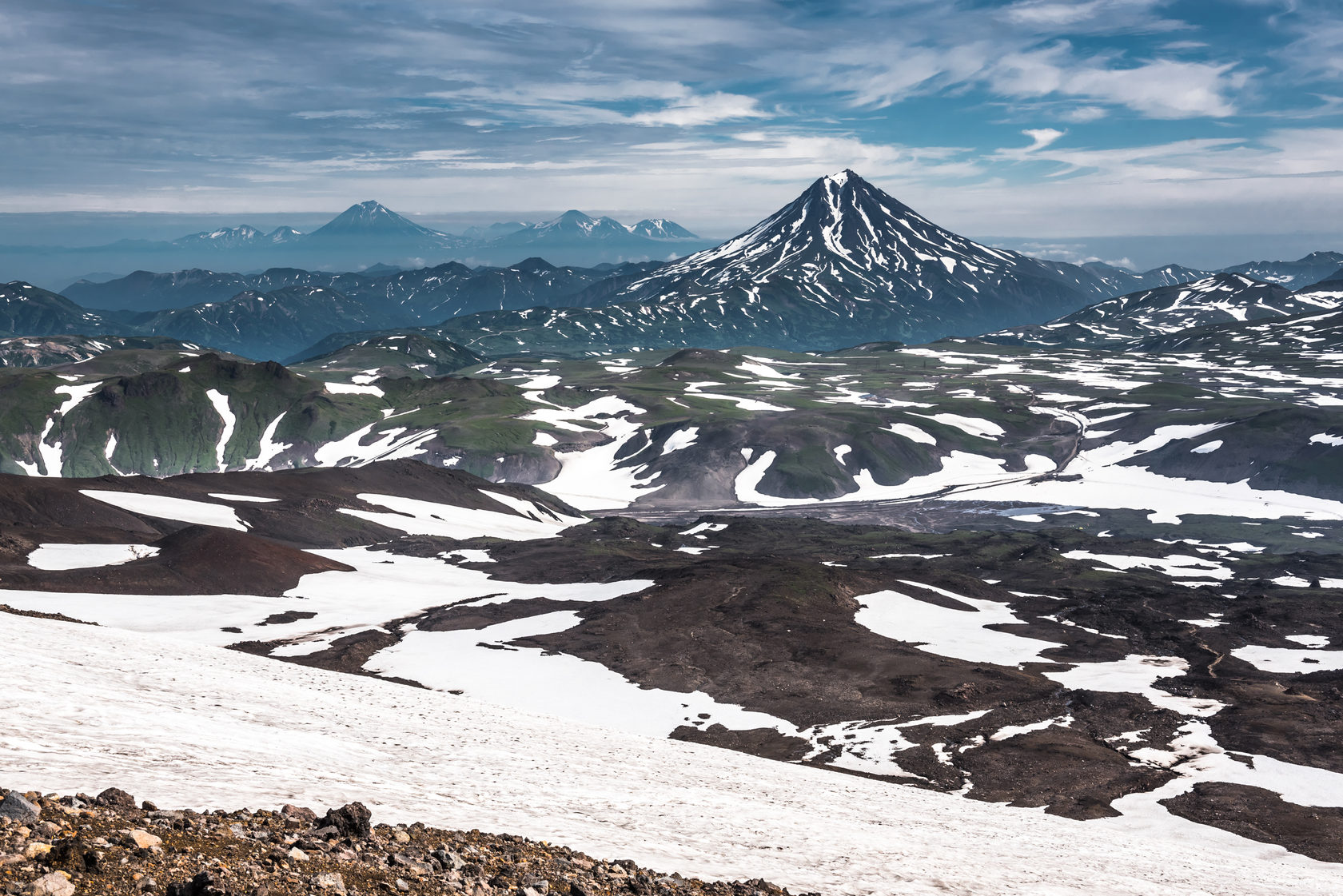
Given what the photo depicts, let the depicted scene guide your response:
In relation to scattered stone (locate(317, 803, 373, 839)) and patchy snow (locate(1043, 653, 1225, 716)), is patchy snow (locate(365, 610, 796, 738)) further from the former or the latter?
scattered stone (locate(317, 803, 373, 839))

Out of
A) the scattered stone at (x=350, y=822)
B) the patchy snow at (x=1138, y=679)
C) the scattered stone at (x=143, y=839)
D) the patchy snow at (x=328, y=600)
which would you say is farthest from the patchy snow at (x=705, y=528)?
the scattered stone at (x=143, y=839)

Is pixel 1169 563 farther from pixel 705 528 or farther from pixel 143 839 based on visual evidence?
pixel 143 839

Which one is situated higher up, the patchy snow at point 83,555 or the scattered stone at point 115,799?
the scattered stone at point 115,799

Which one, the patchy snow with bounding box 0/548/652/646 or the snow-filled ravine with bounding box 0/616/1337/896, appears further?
the patchy snow with bounding box 0/548/652/646

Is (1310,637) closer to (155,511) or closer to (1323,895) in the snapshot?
(1323,895)

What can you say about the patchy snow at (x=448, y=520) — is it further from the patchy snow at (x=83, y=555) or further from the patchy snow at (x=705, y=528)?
the patchy snow at (x=83, y=555)

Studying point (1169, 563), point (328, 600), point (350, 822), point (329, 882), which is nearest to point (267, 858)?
point (329, 882)

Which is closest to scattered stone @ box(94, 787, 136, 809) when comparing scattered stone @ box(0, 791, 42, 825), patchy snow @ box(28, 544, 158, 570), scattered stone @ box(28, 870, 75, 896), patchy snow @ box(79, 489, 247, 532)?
scattered stone @ box(0, 791, 42, 825)
